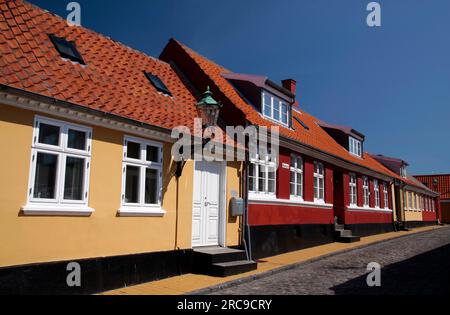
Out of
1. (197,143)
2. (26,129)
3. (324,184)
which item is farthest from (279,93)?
(26,129)

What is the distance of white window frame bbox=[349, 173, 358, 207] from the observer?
21206 millimetres

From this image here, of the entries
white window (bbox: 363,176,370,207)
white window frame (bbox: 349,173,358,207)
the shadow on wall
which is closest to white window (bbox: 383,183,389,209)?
white window (bbox: 363,176,370,207)

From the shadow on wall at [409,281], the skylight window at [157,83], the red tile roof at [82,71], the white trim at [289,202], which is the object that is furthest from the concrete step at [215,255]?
the skylight window at [157,83]

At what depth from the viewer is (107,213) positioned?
833cm

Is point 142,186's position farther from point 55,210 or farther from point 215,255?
point 215,255

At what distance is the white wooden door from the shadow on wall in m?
3.79

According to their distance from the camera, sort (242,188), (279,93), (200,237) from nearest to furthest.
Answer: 1. (200,237)
2. (242,188)
3. (279,93)

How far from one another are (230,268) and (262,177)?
4.35 metres

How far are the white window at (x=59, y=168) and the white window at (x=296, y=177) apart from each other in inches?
354

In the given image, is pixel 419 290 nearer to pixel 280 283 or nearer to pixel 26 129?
pixel 280 283

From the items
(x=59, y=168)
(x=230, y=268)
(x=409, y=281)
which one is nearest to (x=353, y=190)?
(x=409, y=281)

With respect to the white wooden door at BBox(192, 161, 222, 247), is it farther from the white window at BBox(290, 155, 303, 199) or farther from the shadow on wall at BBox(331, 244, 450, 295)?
the white window at BBox(290, 155, 303, 199)

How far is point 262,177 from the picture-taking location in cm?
1369

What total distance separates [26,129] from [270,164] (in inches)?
336
